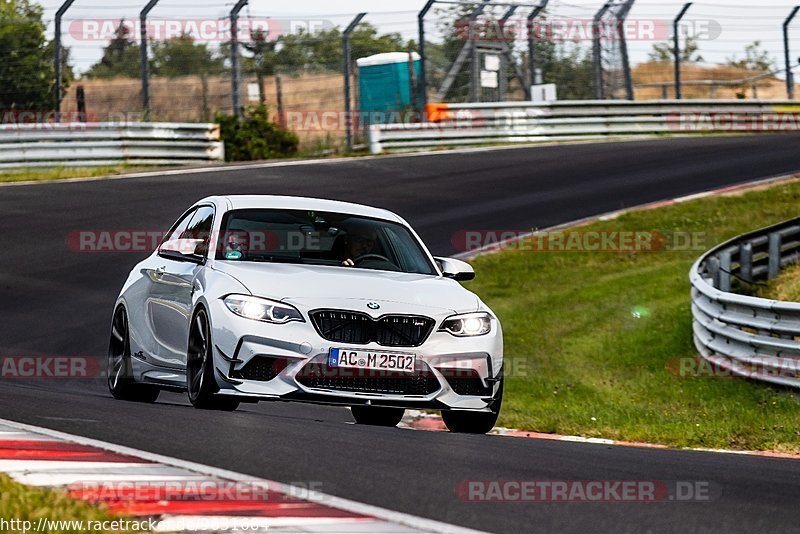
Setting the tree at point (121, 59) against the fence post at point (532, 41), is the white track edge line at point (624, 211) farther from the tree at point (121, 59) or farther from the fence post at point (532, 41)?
the tree at point (121, 59)

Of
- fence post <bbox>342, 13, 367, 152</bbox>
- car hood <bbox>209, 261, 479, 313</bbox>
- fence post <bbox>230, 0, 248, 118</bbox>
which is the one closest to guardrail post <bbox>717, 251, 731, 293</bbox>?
car hood <bbox>209, 261, 479, 313</bbox>

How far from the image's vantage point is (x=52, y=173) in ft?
82.2

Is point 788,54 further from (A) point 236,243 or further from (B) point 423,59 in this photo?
(A) point 236,243

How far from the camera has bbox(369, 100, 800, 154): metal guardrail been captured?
29.9 m

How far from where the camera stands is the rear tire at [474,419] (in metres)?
8.73

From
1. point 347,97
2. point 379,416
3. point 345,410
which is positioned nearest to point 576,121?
point 347,97

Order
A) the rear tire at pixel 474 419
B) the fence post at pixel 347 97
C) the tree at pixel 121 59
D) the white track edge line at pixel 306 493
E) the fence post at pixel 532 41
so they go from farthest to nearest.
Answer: the fence post at pixel 532 41 → the fence post at pixel 347 97 → the tree at pixel 121 59 → the rear tire at pixel 474 419 → the white track edge line at pixel 306 493

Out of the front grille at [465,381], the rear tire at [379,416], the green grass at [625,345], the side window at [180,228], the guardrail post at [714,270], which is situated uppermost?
the side window at [180,228]

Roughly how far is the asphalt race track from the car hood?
77 cm

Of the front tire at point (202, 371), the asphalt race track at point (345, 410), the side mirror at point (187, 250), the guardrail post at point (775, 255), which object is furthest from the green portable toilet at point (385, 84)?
the front tire at point (202, 371)

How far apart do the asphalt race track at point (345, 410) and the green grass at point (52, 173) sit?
1609mm

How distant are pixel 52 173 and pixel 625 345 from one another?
46.8 ft

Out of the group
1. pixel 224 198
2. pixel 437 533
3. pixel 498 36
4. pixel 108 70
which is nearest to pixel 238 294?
pixel 224 198

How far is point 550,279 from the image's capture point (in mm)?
17625
